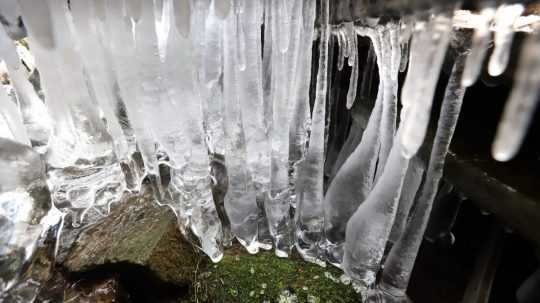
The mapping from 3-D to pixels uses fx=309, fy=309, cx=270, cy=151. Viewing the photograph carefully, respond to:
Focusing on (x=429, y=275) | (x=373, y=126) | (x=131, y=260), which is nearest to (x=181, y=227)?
(x=131, y=260)

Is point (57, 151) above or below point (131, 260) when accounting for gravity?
above

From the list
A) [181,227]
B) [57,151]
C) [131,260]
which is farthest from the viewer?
[181,227]

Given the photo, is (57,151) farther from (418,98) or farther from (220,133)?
(418,98)

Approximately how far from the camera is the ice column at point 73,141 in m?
2.20

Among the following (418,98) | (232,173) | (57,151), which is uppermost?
(418,98)

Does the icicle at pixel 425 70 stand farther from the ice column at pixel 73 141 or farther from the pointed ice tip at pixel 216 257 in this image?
the pointed ice tip at pixel 216 257

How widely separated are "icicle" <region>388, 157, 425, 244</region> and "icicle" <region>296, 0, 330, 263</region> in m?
0.66

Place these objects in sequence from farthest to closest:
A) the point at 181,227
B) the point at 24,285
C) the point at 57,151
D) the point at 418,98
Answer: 1. the point at 181,227
2. the point at 57,151
3. the point at 24,285
4. the point at 418,98

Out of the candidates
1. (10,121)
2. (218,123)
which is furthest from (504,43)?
(10,121)

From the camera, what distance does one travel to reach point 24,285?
2.31m

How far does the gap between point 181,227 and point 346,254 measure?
160 cm

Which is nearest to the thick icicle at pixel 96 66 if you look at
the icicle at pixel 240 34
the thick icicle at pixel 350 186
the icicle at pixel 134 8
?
the icicle at pixel 134 8

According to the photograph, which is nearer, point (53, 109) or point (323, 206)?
point (53, 109)

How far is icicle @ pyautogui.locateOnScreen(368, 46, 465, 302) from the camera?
181cm
